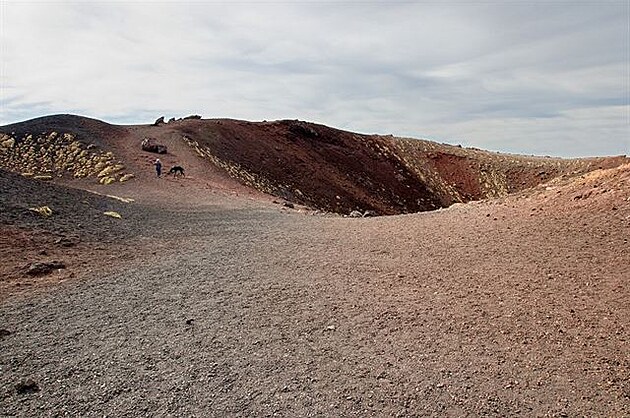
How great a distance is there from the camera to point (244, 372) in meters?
5.61

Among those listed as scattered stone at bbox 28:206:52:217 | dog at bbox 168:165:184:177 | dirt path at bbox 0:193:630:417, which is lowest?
dirt path at bbox 0:193:630:417

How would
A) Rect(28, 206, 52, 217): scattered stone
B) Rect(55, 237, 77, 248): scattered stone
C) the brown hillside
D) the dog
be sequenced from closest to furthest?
1. Rect(55, 237, 77, 248): scattered stone
2. Rect(28, 206, 52, 217): scattered stone
3. the dog
4. the brown hillside

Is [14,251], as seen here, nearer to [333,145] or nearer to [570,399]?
[570,399]

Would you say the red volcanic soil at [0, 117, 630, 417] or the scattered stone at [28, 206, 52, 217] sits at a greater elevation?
the scattered stone at [28, 206, 52, 217]

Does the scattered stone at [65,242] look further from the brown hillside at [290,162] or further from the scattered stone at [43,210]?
the brown hillside at [290,162]

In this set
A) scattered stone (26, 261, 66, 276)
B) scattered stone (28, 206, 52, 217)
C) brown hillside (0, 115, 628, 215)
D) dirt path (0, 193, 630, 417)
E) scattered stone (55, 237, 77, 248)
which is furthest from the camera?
brown hillside (0, 115, 628, 215)

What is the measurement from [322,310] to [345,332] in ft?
2.78

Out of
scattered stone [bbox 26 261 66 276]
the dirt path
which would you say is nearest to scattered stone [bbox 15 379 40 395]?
the dirt path

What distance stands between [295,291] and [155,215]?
9.70 metres

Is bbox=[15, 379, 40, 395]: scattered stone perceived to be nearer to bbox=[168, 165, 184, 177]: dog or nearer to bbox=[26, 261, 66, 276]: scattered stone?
bbox=[26, 261, 66, 276]: scattered stone

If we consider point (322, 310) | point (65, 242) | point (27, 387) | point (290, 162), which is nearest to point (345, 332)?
point (322, 310)

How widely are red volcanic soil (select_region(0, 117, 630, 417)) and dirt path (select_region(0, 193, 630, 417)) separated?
29mm

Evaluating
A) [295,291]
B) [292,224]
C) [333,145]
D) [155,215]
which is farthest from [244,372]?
[333,145]

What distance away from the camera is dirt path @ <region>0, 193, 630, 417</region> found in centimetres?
507
